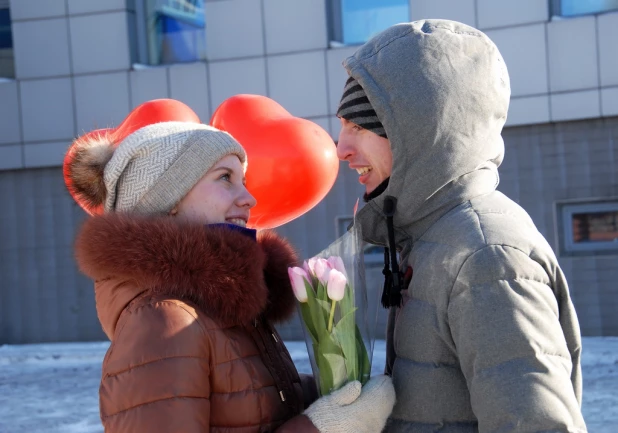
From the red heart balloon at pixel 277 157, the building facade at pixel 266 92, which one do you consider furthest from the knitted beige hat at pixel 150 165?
the building facade at pixel 266 92

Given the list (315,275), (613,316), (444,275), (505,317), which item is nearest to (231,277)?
(315,275)

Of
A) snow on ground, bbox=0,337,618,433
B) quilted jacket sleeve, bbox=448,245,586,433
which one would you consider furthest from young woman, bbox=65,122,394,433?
snow on ground, bbox=0,337,618,433

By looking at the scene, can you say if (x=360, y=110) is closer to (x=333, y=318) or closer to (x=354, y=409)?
(x=333, y=318)

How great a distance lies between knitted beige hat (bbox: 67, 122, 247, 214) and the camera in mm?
2240

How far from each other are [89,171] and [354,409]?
1.06 meters

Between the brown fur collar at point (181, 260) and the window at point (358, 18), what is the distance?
24.1 ft

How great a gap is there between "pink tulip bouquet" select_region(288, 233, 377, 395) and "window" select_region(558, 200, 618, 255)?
6969mm

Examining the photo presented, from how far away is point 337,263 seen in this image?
211cm

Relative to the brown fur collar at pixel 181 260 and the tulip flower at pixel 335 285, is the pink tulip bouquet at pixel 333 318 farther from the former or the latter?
the brown fur collar at pixel 181 260

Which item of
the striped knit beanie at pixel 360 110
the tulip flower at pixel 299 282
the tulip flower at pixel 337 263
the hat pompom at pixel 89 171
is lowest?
the tulip flower at pixel 299 282

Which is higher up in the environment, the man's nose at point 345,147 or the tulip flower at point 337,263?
the man's nose at point 345,147

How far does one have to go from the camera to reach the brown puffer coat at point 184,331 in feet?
6.01

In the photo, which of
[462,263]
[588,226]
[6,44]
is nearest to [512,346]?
[462,263]

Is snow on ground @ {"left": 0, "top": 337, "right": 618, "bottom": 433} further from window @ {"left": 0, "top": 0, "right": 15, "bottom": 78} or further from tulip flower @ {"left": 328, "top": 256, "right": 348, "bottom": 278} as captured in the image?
tulip flower @ {"left": 328, "top": 256, "right": 348, "bottom": 278}
